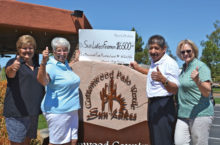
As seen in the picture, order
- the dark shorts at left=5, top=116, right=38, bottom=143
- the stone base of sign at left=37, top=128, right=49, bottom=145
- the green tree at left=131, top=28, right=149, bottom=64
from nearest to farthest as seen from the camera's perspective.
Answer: the dark shorts at left=5, top=116, right=38, bottom=143 → the stone base of sign at left=37, top=128, right=49, bottom=145 → the green tree at left=131, top=28, right=149, bottom=64

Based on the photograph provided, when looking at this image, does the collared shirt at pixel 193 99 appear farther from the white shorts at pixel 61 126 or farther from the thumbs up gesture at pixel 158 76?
the white shorts at pixel 61 126

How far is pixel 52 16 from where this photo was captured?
22.6 ft

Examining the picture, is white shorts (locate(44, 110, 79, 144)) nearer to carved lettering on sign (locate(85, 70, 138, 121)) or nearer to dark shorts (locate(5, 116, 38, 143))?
dark shorts (locate(5, 116, 38, 143))

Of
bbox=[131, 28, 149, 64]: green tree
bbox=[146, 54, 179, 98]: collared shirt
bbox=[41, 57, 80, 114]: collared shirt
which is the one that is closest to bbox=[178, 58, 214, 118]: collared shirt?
bbox=[146, 54, 179, 98]: collared shirt

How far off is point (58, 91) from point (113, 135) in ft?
4.63

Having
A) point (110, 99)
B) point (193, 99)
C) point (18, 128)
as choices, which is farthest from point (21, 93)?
point (193, 99)

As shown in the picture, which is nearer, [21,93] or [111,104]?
[21,93]

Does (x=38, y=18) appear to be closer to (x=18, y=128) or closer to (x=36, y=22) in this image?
(x=36, y=22)

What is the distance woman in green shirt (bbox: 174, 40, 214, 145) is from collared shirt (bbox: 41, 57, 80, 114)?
4.06 feet

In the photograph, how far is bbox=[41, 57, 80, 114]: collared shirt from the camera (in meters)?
2.69

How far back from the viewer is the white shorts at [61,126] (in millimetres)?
2713

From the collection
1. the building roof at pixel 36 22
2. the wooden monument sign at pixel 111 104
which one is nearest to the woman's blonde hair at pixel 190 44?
the wooden monument sign at pixel 111 104

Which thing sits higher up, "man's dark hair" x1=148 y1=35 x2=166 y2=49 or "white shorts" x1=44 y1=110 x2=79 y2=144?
"man's dark hair" x1=148 y1=35 x2=166 y2=49

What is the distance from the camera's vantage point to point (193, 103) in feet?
8.46
